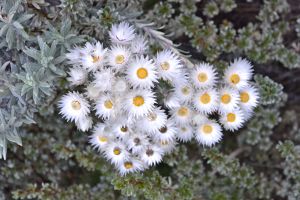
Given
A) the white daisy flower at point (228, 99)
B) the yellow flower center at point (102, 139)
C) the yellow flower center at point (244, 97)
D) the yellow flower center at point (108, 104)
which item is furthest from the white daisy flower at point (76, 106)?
the yellow flower center at point (244, 97)

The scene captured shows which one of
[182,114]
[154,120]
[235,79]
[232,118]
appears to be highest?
[235,79]

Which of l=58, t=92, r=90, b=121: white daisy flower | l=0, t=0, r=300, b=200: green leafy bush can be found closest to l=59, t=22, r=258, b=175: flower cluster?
l=58, t=92, r=90, b=121: white daisy flower

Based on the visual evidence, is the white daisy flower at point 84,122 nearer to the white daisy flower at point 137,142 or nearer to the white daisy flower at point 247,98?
the white daisy flower at point 137,142

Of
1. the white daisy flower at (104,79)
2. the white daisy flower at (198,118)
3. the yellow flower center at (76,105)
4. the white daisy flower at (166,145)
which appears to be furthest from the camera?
the white daisy flower at (166,145)

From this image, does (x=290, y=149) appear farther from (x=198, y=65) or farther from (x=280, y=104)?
(x=198, y=65)

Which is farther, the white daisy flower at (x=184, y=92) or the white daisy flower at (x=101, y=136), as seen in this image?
the white daisy flower at (x=101, y=136)

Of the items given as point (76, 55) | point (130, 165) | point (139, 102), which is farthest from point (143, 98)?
point (130, 165)

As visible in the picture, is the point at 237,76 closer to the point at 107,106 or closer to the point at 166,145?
the point at 166,145
